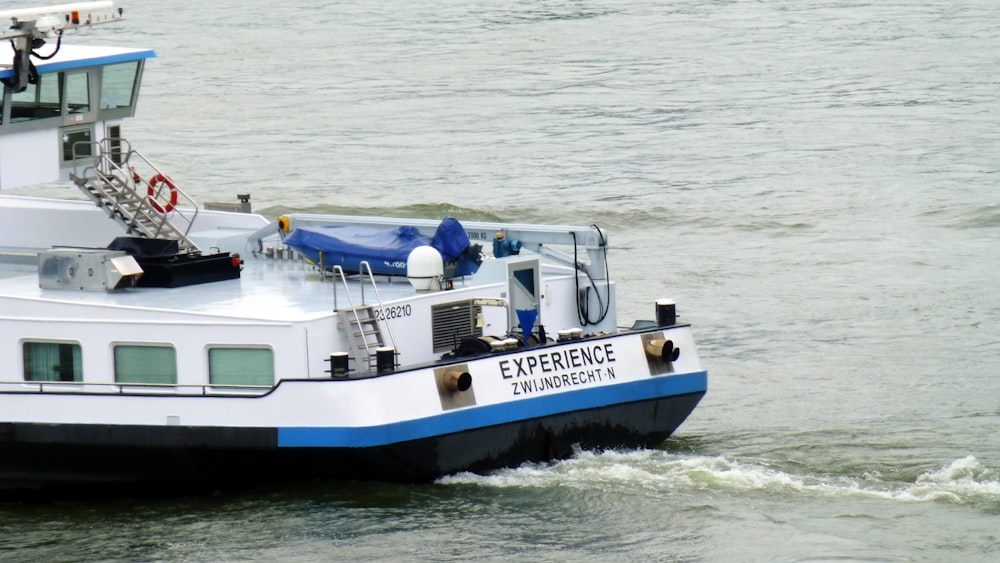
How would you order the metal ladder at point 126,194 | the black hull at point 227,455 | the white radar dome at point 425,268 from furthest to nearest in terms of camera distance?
the metal ladder at point 126,194 < the white radar dome at point 425,268 < the black hull at point 227,455

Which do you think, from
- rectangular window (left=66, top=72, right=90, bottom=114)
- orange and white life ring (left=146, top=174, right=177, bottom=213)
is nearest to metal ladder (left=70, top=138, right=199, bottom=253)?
orange and white life ring (left=146, top=174, right=177, bottom=213)

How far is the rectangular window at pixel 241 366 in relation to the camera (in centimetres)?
1239

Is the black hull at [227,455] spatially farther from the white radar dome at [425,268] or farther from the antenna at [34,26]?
the antenna at [34,26]

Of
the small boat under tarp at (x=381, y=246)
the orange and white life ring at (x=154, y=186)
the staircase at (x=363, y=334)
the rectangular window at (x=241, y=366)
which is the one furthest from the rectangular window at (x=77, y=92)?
the staircase at (x=363, y=334)

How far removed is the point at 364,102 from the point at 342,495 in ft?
68.3

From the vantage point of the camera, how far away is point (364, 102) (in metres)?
32.7

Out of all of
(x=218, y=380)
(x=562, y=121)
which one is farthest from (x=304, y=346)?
(x=562, y=121)

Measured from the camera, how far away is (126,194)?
49.2 feet

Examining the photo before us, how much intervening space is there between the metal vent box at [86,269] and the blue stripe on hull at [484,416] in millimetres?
2490

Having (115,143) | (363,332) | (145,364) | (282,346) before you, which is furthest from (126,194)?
(363,332)

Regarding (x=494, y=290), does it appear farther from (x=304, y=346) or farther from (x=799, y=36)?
(x=799, y=36)

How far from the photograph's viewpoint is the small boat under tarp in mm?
13734

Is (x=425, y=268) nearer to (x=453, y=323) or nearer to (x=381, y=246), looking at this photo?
(x=453, y=323)

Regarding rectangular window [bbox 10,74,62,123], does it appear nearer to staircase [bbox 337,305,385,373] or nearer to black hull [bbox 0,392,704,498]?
black hull [bbox 0,392,704,498]
